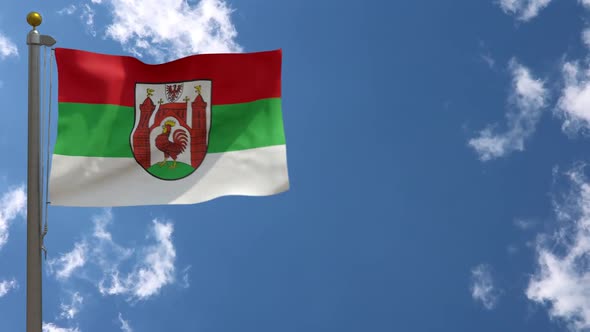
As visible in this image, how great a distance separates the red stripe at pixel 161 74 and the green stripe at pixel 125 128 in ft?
0.42

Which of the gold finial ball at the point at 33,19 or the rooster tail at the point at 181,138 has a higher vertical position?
the gold finial ball at the point at 33,19

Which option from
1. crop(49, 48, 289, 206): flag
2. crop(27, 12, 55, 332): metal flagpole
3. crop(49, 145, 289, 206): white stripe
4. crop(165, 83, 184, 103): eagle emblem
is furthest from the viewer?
crop(165, 83, 184, 103): eagle emblem

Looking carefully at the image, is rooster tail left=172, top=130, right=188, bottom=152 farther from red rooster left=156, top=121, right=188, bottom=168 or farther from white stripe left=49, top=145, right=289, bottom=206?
white stripe left=49, top=145, right=289, bottom=206

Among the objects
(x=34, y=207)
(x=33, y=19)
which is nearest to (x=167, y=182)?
(x=34, y=207)

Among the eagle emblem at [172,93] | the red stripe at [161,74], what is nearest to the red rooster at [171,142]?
the eagle emblem at [172,93]

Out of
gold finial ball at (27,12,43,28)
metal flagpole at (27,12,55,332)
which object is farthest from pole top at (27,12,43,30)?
metal flagpole at (27,12,55,332)

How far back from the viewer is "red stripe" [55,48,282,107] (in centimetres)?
1016

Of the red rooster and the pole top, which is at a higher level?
the pole top

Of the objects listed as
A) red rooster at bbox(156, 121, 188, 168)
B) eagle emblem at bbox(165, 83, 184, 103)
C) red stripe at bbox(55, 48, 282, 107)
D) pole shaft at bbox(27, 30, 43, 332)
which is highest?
red stripe at bbox(55, 48, 282, 107)

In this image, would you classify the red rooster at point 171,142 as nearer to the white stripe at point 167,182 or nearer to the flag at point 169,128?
the flag at point 169,128

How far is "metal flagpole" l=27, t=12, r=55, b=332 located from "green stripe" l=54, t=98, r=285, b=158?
1075 millimetres

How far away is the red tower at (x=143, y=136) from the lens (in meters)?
10.1

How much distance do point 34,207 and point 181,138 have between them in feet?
7.76

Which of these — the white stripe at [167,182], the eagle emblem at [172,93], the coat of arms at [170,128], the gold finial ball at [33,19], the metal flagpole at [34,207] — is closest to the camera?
the metal flagpole at [34,207]
